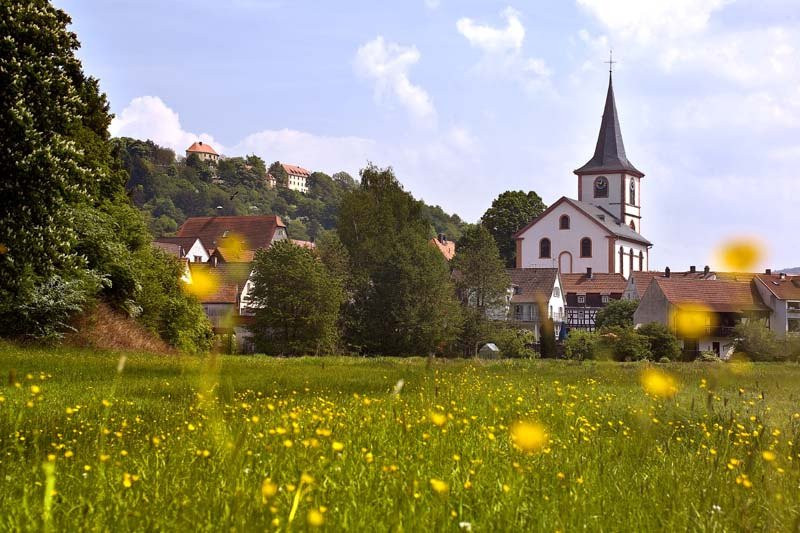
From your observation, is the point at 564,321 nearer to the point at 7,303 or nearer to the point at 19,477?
the point at 7,303

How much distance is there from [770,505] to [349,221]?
71.0 metres

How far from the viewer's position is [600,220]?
11969 centimetres

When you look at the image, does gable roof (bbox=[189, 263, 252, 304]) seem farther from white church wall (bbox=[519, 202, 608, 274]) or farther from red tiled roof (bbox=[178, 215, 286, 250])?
white church wall (bbox=[519, 202, 608, 274])

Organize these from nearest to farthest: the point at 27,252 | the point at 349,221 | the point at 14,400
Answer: the point at 14,400, the point at 27,252, the point at 349,221

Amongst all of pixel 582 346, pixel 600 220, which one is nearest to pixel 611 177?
pixel 600 220

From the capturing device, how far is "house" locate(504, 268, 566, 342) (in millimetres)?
93750

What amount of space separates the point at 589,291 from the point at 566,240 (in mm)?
11607

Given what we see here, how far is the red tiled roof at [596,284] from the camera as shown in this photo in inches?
4299

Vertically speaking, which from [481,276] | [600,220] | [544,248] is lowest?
[481,276]

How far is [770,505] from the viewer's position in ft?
17.2

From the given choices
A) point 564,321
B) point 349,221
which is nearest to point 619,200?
point 564,321

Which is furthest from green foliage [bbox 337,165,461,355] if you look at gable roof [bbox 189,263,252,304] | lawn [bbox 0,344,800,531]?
lawn [bbox 0,344,800,531]

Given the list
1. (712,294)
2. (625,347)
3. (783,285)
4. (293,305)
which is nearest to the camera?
(625,347)

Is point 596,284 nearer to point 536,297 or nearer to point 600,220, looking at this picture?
point 600,220
